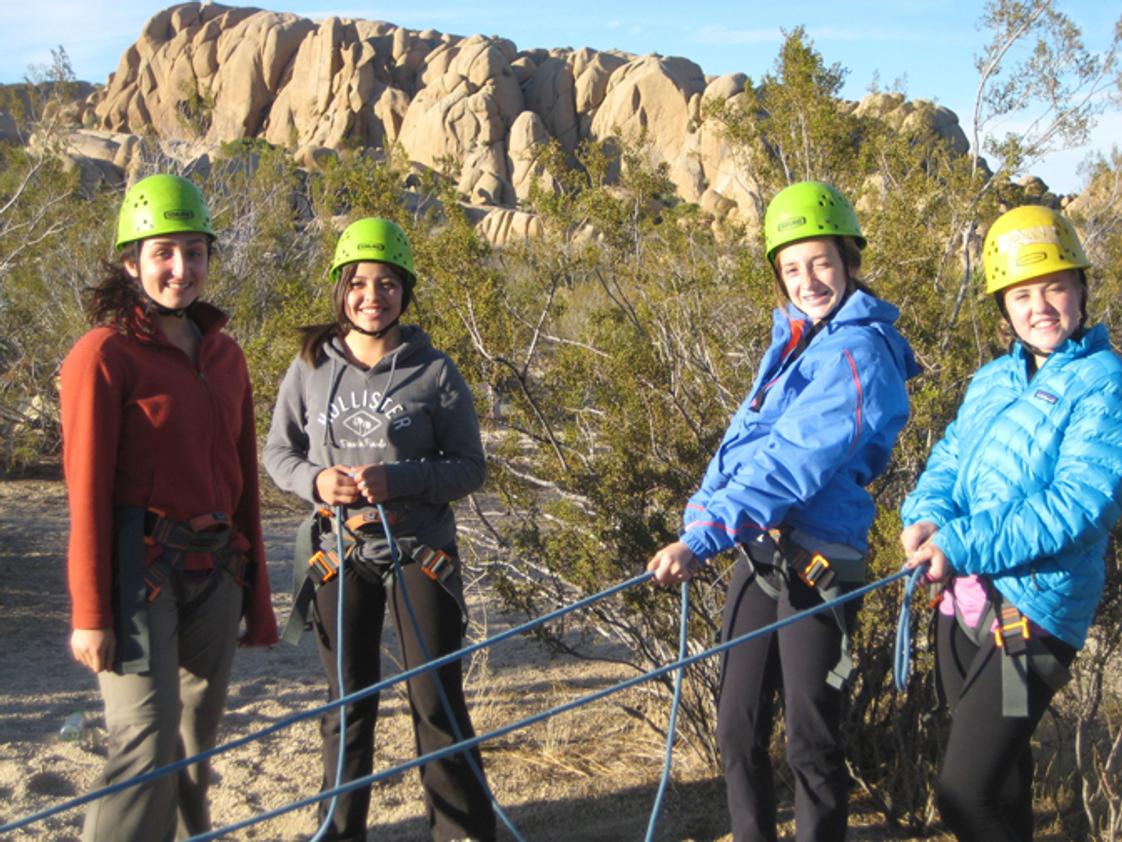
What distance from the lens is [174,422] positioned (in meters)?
2.69

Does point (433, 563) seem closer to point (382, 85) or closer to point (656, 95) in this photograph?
point (656, 95)

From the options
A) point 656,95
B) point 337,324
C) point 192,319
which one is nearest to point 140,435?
point 192,319

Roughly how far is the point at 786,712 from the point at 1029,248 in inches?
51.4

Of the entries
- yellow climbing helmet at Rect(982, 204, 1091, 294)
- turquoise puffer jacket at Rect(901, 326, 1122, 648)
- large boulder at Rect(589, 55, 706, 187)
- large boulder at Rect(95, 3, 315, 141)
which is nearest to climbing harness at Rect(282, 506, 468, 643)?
turquoise puffer jacket at Rect(901, 326, 1122, 648)

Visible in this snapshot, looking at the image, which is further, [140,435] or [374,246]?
[374,246]

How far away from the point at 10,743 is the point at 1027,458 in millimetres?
4399

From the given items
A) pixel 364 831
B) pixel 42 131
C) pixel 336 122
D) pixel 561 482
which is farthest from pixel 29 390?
pixel 336 122

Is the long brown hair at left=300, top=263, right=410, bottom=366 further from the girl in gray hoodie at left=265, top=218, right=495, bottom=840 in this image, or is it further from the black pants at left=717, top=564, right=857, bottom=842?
the black pants at left=717, top=564, right=857, bottom=842

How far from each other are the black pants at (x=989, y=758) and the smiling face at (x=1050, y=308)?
0.73 m

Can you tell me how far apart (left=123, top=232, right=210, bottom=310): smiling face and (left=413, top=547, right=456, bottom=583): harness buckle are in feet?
3.24

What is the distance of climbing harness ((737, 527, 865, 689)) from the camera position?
264cm

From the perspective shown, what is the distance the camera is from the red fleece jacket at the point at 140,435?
253 cm

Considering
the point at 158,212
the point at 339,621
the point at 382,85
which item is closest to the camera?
the point at 158,212

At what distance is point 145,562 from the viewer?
8.58ft
